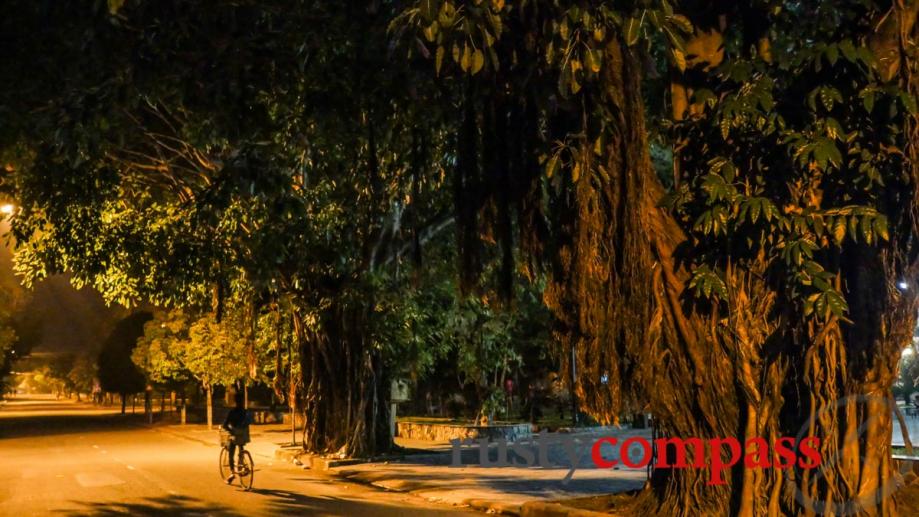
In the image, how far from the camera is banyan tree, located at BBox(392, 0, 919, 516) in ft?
30.3

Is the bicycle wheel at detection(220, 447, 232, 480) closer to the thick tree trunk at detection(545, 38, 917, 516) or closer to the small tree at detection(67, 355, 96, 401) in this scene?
the thick tree trunk at detection(545, 38, 917, 516)

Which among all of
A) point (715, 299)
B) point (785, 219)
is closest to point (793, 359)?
point (715, 299)

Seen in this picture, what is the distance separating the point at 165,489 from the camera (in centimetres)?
1692

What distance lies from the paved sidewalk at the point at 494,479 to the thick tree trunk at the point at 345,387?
998 millimetres

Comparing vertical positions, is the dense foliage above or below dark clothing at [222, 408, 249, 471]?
above

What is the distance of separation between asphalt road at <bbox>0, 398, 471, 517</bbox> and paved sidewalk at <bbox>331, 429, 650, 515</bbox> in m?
0.53

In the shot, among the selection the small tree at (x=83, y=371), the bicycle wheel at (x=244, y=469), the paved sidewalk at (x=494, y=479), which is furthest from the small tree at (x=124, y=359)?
the bicycle wheel at (x=244, y=469)

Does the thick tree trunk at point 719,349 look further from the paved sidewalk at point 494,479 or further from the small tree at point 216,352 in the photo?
the small tree at point 216,352

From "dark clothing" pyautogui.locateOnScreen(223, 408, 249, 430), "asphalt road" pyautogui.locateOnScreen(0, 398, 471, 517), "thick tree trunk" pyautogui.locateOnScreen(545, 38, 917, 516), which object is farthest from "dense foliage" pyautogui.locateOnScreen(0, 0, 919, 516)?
"dark clothing" pyautogui.locateOnScreen(223, 408, 249, 430)

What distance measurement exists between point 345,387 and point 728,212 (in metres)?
14.7

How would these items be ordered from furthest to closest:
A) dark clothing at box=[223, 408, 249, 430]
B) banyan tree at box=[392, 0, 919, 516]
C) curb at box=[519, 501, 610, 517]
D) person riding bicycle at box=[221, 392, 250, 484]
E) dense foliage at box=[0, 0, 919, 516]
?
dark clothing at box=[223, 408, 249, 430] → person riding bicycle at box=[221, 392, 250, 484] → curb at box=[519, 501, 610, 517] → dense foliage at box=[0, 0, 919, 516] → banyan tree at box=[392, 0, 919, 516]

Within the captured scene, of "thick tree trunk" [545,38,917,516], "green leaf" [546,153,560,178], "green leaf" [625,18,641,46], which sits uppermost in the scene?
"green leaf" [625,18,641,46]

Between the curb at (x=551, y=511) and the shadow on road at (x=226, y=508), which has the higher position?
the curb at (x=551, y=511)

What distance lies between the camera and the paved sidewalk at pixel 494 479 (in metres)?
14.9
